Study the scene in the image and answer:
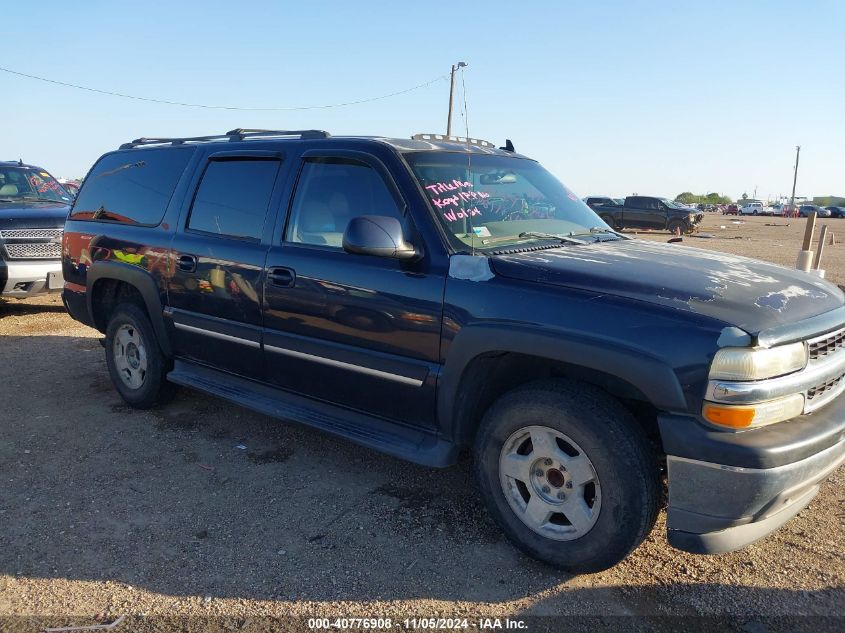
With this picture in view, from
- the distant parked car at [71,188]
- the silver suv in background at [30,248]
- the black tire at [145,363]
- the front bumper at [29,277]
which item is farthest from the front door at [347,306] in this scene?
the silver suv in background at [30,248]

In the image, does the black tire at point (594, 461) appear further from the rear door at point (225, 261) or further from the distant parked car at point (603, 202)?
the distant parked car at point (603, 202)

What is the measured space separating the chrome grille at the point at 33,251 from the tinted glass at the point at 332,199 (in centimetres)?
589

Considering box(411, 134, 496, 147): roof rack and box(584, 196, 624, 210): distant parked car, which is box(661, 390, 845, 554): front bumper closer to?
box(411, 134, 496, 147): roof rack

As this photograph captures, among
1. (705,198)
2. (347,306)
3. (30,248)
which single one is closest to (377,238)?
(347,306)

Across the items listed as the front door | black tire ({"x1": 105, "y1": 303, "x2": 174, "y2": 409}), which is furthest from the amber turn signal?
black tire ({"x1": 105, "y1": 303, "x2": 174, "y2": 409})

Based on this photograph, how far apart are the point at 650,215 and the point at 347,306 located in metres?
28.7

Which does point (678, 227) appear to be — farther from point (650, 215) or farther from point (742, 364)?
point (742, 364)

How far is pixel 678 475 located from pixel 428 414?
1.24m

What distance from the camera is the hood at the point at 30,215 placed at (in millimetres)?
8203

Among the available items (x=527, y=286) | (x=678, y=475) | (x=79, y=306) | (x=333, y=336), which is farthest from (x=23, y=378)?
(x=678, y=475)

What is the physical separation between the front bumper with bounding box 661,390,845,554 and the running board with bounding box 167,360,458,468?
1123 mm

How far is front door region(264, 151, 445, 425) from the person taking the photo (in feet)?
10.9

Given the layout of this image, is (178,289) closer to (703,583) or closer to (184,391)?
(184,391)

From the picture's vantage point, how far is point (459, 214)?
3488 millimetres
